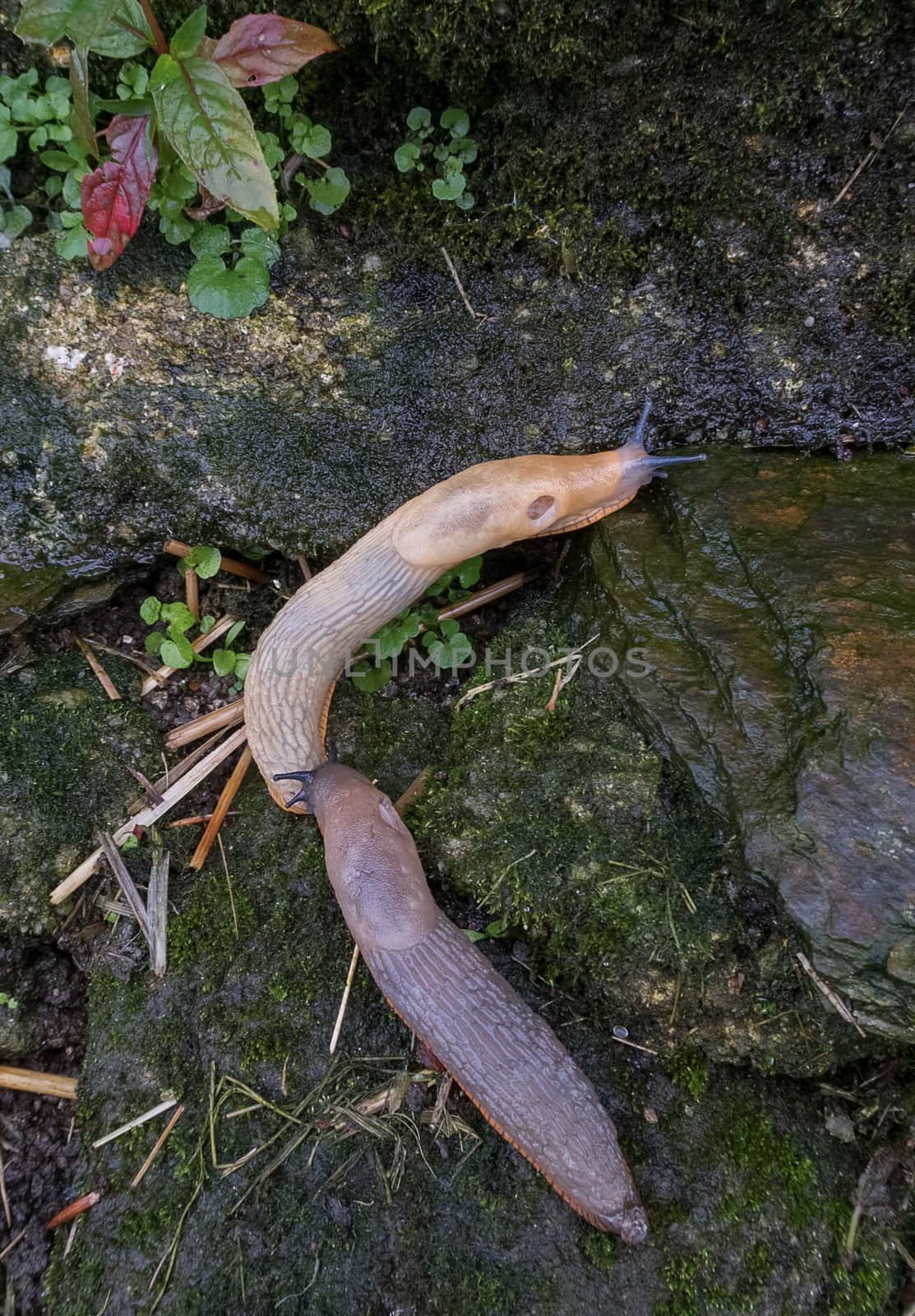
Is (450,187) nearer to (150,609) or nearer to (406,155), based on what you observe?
(406,155)

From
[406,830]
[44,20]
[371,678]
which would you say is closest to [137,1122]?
[406,830]

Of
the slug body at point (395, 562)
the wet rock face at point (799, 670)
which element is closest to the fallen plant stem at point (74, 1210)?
the slug body at point (395, 562)

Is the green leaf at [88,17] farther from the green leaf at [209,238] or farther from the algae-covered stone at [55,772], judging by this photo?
the algae-covered stone at [55,772]

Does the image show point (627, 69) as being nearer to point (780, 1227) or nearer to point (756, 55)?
point (756, 55)

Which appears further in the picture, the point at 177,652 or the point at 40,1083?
the point at 177,652

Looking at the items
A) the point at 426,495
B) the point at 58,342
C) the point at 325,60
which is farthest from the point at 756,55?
the point at 58,342

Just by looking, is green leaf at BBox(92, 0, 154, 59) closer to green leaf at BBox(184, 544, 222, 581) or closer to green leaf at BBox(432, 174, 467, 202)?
green leaf at BBox(432, 174, 467, 202)
